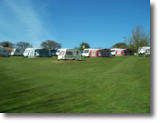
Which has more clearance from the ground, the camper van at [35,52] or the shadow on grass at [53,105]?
the camper van at [35,52]

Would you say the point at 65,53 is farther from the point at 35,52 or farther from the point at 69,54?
the point at 35,52

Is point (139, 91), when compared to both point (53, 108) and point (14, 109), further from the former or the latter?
point (14, 109)

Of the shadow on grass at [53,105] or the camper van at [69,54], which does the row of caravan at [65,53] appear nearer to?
the camper van at [69,54]

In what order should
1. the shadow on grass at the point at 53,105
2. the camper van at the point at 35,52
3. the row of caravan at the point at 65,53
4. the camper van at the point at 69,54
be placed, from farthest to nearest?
the camper van at the point at 35,52, the row of caravan at the point at 65,53, the camper van at the point at 69,54, the shadow on grass at the point at 53,105

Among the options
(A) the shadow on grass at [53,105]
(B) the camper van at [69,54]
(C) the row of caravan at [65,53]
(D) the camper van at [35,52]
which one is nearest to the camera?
(A) the shadow on grass at [53,105]

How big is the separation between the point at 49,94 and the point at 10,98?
108 centimetres

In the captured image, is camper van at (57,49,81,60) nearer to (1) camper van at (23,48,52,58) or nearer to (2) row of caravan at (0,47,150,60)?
(2) row of caravan at (0,47,150,60)

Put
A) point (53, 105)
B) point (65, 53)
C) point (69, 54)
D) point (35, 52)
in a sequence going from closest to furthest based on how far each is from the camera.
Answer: point (53, 105), point (65, 53), point (69, 54), point (35, 52)

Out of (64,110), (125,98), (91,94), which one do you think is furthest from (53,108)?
(125,98)

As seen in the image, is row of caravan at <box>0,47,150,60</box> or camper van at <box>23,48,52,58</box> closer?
row of caravan at <box>0,47,150,60</box>

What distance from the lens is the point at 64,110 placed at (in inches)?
137

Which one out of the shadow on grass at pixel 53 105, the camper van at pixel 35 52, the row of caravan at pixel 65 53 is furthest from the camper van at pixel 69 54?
the shadow on grass at pixel 53 105

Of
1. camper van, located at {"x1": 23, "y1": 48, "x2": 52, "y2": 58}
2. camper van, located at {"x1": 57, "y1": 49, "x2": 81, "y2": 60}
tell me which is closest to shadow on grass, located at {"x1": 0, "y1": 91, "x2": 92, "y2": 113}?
camper van, located at {"x1": 57, "y1": 49, "x2": 81, "y2": 60}

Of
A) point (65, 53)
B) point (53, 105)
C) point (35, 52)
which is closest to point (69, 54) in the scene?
point (65, 53)
